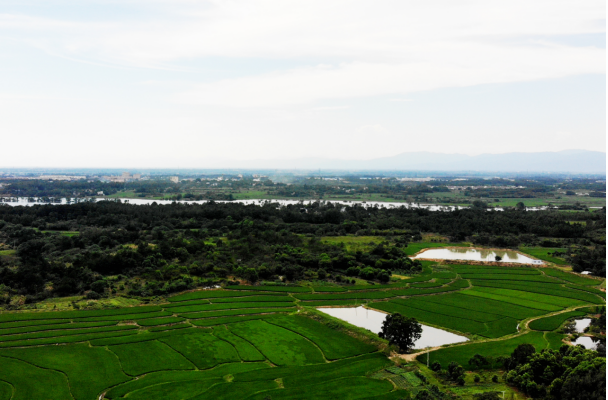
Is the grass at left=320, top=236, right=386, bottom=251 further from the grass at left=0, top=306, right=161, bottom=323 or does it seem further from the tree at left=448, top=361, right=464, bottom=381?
the tree at left=448, top=361, right=464, bottom=381

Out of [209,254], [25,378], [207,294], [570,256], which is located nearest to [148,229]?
[209,254]

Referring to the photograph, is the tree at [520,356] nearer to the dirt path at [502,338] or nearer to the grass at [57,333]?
the dirt path at [502,338]

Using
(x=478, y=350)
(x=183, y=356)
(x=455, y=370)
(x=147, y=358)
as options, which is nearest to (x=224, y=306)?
(x=183, y=356)

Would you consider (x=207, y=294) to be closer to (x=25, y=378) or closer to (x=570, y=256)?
(x=25, y=378)

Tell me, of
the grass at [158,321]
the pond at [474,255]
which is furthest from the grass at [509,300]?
the grass at [158,321]

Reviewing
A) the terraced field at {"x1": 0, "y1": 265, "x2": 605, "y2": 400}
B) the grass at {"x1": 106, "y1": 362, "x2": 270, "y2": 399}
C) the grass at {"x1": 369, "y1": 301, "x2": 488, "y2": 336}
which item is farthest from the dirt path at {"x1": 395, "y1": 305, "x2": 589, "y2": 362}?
the grass at {"x1": 106, "y1": 362, "x2": 270, "y2": 399}

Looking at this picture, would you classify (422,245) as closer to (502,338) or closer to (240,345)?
(502,338)
